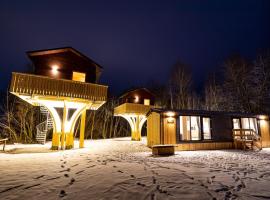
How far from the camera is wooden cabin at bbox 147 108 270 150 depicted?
12.4 metres

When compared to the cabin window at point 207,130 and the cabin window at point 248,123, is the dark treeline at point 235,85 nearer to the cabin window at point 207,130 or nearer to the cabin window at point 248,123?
the cabin window at point 248,123

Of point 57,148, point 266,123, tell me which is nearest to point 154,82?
point 266,123

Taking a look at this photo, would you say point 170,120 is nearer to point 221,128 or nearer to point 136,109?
point 221,128

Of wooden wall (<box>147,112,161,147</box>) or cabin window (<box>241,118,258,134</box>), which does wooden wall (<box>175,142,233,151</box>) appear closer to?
wooden wall (<box>147,112,161,147</box>)

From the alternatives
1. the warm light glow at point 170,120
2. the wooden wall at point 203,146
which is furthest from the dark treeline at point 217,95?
the warm light glow at point 170,120

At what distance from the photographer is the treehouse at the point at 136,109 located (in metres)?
22.6

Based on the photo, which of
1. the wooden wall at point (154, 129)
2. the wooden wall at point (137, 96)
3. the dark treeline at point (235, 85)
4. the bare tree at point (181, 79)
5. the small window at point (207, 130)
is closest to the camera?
the wooden wall at point (154, 129)

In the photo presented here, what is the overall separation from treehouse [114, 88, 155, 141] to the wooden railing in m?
9.72

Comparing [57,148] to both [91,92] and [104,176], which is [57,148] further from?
[104,176]

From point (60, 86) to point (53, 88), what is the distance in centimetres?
49

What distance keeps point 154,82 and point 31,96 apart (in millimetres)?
30070

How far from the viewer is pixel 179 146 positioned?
12328 mm

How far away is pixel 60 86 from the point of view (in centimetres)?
1188

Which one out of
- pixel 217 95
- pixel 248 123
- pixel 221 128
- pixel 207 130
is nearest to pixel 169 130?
pixel 221 128
